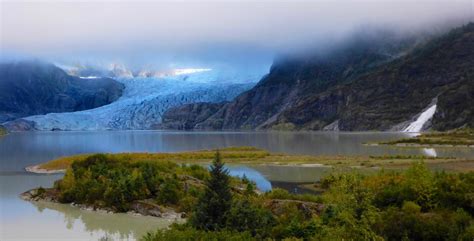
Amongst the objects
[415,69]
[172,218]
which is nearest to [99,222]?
[172,218]

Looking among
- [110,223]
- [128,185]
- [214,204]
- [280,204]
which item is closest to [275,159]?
[128,185]

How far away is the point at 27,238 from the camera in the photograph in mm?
23312

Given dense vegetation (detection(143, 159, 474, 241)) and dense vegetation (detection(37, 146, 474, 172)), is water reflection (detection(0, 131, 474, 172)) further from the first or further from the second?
dense vegetation (detection(143, 159, 474, 241))

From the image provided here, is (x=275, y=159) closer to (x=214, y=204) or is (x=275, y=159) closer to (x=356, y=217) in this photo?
(x=214, y=204)

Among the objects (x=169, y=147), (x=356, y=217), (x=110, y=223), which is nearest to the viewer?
(x=356, y=217)

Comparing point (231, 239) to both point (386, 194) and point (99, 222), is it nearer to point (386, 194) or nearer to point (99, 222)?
point (386, 194)

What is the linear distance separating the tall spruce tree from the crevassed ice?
15804 centimetres

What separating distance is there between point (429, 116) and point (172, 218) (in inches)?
6150

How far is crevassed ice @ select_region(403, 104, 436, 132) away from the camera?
16800cm

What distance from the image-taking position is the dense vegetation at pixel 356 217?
Result: 15.3m

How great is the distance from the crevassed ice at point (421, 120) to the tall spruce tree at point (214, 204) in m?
158

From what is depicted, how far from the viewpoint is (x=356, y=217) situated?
1542 cm

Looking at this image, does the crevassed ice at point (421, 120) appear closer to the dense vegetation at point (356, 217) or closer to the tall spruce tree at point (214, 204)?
the dense vegetation at point (356, 217)

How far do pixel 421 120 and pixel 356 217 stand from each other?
164 m
